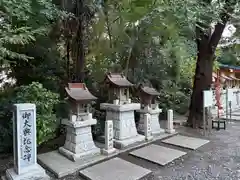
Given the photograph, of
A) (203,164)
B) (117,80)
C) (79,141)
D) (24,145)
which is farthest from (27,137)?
(203,164)

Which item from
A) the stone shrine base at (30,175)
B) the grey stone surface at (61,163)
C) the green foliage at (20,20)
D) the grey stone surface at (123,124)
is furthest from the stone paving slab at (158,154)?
the green foliage at (20,20)

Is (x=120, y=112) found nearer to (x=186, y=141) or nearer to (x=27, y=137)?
(x=186, y=141)

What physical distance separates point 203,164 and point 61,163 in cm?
298

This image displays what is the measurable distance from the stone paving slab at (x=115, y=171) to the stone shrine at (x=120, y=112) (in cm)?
100

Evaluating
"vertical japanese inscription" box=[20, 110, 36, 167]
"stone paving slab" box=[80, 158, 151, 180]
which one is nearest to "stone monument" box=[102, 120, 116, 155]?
"stone paving slab" box=[80, 158, 151, 180]

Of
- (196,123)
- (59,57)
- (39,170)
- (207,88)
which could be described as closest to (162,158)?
(39,170)

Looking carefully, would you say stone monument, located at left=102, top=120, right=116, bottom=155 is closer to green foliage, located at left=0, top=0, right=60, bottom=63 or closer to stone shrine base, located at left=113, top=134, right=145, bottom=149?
stone shrine base, located at left=113, top=134, right=145, bottom=149

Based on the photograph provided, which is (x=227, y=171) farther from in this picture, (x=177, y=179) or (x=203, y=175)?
(x=177, y=179)

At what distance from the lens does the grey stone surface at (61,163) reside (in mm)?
4152

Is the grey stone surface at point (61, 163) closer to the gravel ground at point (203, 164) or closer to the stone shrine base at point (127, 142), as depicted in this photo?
the gravel ground at point (203, 164)

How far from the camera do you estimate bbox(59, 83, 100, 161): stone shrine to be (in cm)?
466

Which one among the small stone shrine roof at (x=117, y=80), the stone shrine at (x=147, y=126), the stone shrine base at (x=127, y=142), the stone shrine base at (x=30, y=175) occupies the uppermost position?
the small stone shrine roof at (x=117, y=80)

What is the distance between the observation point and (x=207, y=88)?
768 centimetres

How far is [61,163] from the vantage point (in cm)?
450
